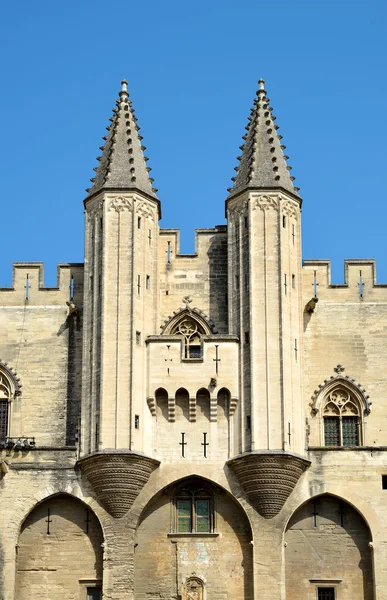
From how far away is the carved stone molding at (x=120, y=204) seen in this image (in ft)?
144

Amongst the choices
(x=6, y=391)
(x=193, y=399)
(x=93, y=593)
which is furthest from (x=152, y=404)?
(x=93, y=593)

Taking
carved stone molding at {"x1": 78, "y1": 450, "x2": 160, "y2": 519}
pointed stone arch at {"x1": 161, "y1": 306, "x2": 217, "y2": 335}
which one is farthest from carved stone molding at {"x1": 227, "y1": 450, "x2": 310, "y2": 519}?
pointed stone arch at {"x1": 161, "y1": 306, "x2": 217, "y2": 335}

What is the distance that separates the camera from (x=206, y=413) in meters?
42.8

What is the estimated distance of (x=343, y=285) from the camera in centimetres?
4569

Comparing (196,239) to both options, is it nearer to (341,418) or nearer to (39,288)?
(39,288)

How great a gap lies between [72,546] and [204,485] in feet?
13.5

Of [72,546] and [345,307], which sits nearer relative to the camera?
[72,546]

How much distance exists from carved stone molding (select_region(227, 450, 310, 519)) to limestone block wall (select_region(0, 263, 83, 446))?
5.65 metres

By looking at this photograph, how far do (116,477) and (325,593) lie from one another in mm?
6729

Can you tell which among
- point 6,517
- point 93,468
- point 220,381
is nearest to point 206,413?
point 220,381

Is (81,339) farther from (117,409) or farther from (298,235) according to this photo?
(298,235)

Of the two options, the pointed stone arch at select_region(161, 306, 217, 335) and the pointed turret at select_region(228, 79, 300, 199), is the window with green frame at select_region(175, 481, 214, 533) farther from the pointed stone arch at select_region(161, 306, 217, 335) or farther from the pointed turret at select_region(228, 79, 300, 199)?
the pointed turret at select_region(228, 79, 300, 199)

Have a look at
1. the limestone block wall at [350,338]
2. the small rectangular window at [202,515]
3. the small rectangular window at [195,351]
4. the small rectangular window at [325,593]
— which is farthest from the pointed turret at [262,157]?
the small rectangular window at [325,593]

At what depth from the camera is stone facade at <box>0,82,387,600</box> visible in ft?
136
